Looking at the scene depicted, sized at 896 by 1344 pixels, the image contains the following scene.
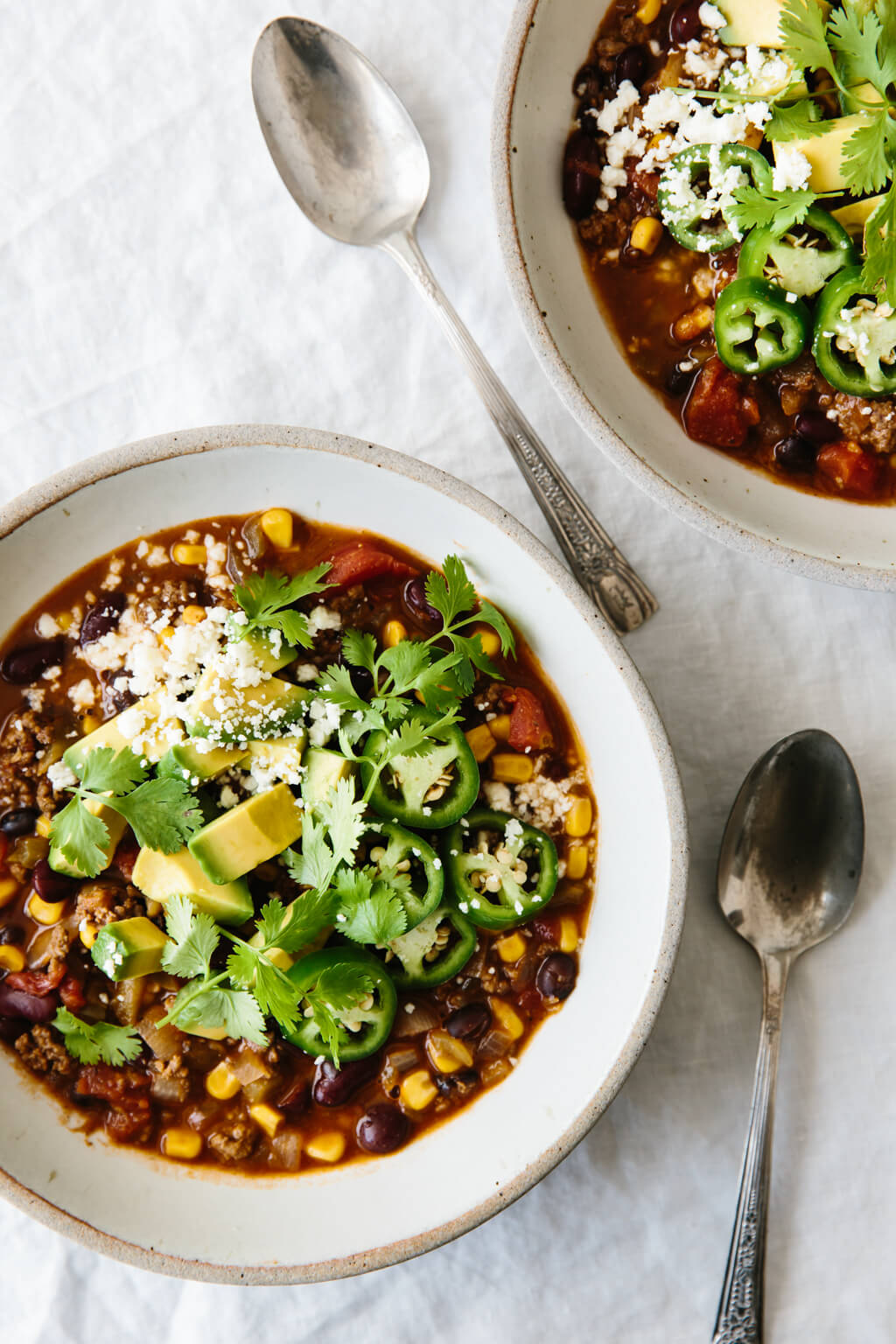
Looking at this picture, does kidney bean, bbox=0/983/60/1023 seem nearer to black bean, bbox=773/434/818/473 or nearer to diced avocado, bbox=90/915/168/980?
diced avocado, bbox=90/915/168/980

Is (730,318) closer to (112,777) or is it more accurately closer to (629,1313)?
(112,777)

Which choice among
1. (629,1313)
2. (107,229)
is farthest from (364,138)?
(629,1313)

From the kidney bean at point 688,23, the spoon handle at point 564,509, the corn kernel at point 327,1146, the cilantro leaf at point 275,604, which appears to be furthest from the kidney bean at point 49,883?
the kidney bean at point 688,23

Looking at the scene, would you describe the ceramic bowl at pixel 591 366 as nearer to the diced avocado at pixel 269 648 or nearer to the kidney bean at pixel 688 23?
the kidney bean at pixel 688 23

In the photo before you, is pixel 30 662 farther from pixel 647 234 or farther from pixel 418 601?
pixel 647 234

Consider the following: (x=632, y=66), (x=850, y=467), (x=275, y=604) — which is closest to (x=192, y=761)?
(x=275, y=604)

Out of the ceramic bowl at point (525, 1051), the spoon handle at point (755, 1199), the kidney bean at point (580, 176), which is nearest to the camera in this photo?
the ceramic bowl at point (525, 1051)
